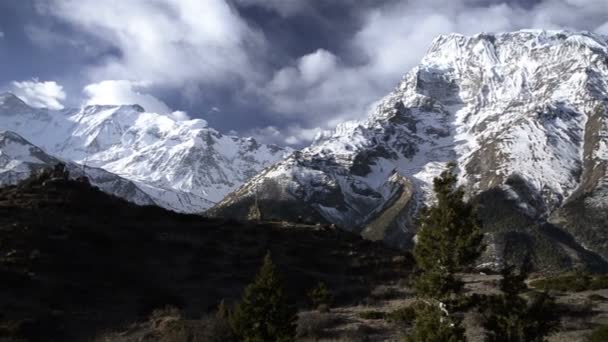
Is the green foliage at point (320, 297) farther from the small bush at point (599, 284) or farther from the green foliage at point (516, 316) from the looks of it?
the small bush at point (599, 284)

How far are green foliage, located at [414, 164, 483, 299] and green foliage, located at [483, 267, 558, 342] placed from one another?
2177mm

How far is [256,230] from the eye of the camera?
76250mm

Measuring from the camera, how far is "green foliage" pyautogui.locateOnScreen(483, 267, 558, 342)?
83.7 feet

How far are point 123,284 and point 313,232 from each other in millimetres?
33589

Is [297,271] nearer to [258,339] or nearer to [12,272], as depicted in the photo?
[12,272]

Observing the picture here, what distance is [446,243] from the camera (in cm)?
2623

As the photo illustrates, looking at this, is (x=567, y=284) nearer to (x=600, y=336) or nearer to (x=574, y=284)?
(x=574, y=284)

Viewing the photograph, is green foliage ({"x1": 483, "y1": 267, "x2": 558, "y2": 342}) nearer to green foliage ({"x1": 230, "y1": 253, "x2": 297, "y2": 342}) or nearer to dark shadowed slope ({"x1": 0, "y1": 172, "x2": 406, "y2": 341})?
green foliage ({"x1": 230, "y1": 253, "x2": 297, "y2": 342})

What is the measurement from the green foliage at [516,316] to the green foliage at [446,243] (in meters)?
2.18

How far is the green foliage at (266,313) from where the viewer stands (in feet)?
93.2

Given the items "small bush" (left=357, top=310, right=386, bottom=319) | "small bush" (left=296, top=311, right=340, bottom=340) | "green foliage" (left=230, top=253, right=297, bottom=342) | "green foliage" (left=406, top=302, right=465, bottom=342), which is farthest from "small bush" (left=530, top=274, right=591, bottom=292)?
"green foliage" (left=230, top=253, right=297, bottom=342)

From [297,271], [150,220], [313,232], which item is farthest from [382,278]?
[150,220]

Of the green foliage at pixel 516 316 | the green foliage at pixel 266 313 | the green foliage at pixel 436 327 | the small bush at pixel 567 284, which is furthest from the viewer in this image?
the small bush at pixel 567 284

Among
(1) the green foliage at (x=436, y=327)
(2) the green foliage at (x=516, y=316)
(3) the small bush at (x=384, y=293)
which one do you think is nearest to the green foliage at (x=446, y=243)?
(1) the green foliage at (x=436, y=327)
